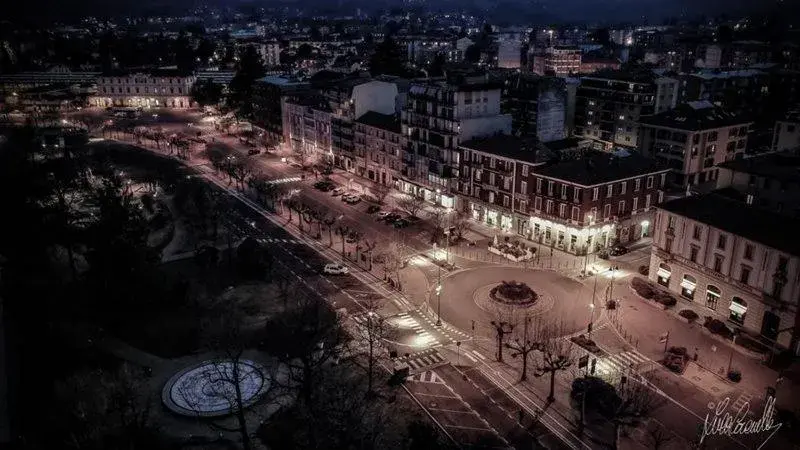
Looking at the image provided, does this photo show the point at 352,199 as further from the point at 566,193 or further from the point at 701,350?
the point at 701,350

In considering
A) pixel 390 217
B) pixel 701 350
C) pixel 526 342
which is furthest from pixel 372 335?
pixel 390 217

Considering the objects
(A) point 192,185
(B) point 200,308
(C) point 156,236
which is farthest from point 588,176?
(A) point 192,185

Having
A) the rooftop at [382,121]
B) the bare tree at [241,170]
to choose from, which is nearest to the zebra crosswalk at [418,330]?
the rooftop at [382,121]

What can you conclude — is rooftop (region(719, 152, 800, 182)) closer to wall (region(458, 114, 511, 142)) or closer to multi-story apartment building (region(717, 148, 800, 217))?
multi-story apartment building (region(717, 148, 800, 217))

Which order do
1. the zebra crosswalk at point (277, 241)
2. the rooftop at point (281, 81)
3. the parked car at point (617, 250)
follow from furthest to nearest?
1. the rooftop at point (281, 81)
2. the zebra crosswalk at point (277, 241)
3. the parked car at point (617, 250)

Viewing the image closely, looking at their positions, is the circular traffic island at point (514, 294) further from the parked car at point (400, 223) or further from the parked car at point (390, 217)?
the parked car at point (390, 217)

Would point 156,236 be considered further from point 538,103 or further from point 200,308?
point 538,103

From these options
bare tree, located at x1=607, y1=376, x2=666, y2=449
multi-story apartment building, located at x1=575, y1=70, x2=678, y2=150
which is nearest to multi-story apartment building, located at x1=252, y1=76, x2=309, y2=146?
multi-story apartment building, located at x1=575, y1=70, x2=678, y2=150
